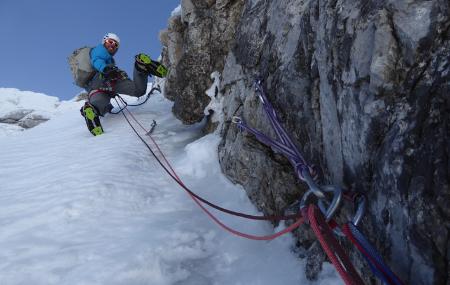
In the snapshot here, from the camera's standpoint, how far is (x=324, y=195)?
7.20ft

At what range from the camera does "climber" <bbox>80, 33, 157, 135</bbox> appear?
824 cm

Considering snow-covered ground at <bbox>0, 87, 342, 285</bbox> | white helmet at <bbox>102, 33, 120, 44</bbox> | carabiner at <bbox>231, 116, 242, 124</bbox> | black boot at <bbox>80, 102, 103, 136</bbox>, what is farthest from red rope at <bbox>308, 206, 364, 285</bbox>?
white helmet at <bbox>102, 33, 120, 44</bbox>

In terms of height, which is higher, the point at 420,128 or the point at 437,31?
the point at 437,31

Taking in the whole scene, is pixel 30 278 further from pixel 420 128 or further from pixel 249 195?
pixel 420 128

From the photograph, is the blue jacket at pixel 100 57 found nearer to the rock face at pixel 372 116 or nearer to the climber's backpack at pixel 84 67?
the climber's backpack at pixel 84 67

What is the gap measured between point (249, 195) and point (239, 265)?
1101 mm

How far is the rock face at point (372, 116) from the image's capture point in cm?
171

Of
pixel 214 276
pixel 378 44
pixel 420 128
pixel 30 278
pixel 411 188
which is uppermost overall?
pixel 378 44

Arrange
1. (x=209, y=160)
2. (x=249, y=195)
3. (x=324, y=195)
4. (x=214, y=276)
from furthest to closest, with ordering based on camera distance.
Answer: (x=209, y=160), (x=249, y=195), (x=214, y=276), (x=324, y=195)

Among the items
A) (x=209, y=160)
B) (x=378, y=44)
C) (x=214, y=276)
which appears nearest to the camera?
(x=378, y=44)

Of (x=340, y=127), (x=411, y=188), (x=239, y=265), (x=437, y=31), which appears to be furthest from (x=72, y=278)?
(x=437, y=31)

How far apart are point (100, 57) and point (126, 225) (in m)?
5.25

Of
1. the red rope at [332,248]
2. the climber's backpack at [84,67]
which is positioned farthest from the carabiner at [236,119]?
the climber's backpack at [84,67]

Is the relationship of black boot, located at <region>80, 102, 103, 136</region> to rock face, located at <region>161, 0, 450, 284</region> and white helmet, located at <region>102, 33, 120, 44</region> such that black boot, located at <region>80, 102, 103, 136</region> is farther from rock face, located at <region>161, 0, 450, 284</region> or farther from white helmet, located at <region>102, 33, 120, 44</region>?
rock face, located at <region>161, 0, 450, 284</region>
